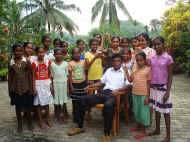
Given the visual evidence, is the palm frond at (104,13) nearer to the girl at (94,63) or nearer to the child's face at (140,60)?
the girl at (94,63)

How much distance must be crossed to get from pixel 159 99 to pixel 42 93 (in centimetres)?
215

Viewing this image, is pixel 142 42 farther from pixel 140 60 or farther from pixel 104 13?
pixel 104 13

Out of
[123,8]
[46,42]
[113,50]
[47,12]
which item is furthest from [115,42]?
[123,8]

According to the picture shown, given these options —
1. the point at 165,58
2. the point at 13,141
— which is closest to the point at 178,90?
the point at 165,58

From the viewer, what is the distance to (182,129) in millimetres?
6371

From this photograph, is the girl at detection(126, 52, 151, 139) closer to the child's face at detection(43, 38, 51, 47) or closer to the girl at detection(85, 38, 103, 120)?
the girl at detection(85, 38, 103, 120)

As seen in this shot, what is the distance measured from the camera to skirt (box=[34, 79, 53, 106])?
6395 millimetres

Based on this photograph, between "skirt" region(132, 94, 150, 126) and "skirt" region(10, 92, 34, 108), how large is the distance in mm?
1891

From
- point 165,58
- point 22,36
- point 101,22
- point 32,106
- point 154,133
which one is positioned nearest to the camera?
point 165,58

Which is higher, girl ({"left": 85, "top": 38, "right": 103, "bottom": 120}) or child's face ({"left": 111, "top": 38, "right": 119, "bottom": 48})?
child's face ({"left": 111, "top": 38, "right": 119, "bottom": 48})

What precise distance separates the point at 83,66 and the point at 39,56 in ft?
2.79

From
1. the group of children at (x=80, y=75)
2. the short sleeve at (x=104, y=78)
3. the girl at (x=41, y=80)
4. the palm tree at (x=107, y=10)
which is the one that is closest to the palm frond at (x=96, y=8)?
the palm tree at (x=107, y=10)

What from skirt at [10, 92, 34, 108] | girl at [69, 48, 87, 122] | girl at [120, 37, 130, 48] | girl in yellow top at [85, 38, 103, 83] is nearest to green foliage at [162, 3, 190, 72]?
girl at [120, 37, 130, 48]

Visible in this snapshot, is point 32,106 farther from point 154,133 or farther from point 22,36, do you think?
point 22,36
